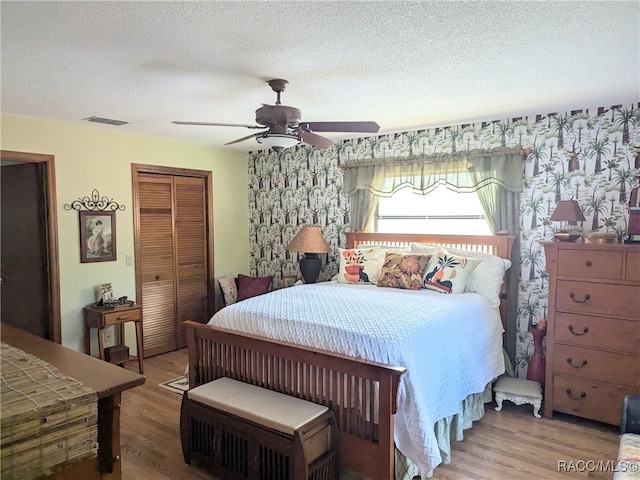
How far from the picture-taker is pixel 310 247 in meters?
4.84

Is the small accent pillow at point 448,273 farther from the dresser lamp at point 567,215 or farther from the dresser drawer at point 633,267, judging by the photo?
the dresser drawer at point 633,267

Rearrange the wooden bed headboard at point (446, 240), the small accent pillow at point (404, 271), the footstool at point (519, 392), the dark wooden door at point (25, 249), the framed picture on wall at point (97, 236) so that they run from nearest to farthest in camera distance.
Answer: the footstool at point (519, 392) → the small accent pillow at point (404, 271) → the wooden bed headboard at point (446, 240) → the dark wooden door at point (25, 249) → the framed picture on wall at point (97, 236)

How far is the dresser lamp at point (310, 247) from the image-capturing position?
4.84 meters

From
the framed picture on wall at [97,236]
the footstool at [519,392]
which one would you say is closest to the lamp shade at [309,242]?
the framed picture on wall at [97,236]

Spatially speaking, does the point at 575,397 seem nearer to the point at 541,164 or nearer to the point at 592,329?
the point at 592,329

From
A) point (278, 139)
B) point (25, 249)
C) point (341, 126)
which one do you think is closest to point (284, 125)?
point (278, 139)

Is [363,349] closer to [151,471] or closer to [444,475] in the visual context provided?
[444,475]

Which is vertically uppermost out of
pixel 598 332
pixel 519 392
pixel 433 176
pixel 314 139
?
pixel 314 139

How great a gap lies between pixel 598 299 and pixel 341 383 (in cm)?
204

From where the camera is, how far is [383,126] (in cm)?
423

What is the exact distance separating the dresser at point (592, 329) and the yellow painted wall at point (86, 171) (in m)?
3.97

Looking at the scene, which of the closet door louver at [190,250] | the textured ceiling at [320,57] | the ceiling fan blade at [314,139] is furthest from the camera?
the closet door louver at [190,250]

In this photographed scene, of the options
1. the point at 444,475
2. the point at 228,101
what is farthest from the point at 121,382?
the point at 228,101

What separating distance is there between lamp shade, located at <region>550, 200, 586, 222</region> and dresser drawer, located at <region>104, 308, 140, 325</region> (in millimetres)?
3870
